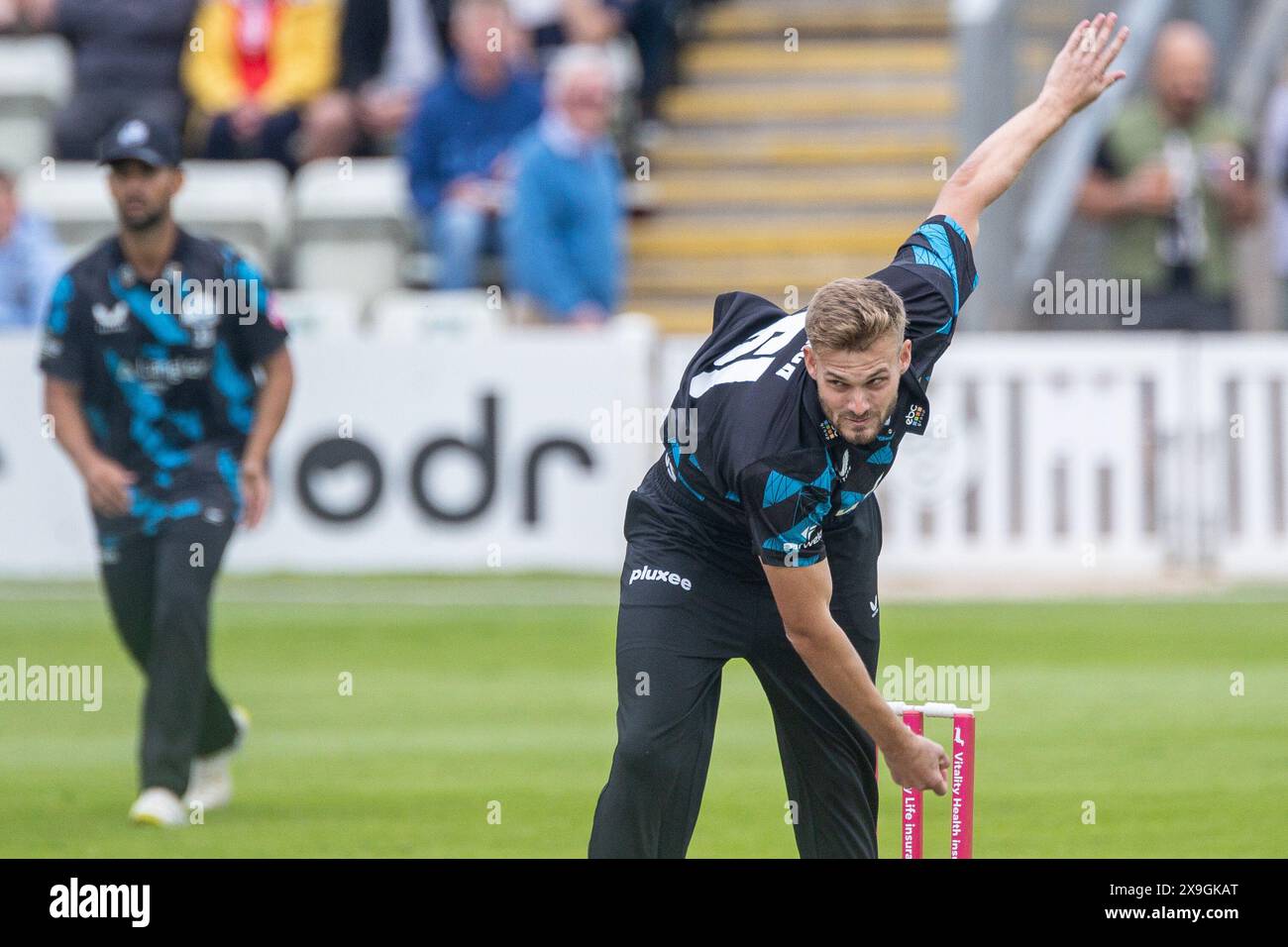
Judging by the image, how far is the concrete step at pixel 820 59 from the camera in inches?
776

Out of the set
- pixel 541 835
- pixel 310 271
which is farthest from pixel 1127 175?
pixel 541 835

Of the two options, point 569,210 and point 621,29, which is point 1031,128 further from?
point 621,29

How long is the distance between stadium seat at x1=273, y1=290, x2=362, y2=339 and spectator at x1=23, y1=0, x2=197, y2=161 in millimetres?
3564

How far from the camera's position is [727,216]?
751 inches

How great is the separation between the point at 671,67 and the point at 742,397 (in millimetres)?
13932

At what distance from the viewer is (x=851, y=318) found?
5781 mm

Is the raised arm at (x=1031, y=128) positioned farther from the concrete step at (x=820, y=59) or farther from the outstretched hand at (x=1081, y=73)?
the concrete step at (x=820, y=59)

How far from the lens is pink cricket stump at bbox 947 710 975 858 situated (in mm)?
6363

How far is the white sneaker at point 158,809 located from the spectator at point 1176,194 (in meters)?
8.84

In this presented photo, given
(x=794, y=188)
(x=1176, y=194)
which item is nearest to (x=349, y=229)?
(x=794, y=188)

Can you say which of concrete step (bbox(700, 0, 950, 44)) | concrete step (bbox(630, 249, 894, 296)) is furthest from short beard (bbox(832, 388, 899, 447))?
concrete step (bbox(700, 0, 950, 44))

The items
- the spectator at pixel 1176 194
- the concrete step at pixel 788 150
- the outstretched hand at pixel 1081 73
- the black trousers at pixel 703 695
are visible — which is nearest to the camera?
the black trousers at pixel 703 695

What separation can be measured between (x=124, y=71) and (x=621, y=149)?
4.00 meters

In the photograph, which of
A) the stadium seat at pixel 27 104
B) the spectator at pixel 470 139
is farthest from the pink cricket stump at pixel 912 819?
the stadium seat at pixel 27 104
